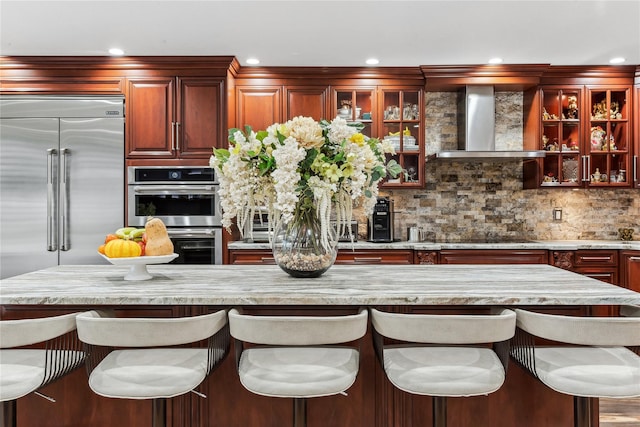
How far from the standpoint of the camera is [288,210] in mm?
1792

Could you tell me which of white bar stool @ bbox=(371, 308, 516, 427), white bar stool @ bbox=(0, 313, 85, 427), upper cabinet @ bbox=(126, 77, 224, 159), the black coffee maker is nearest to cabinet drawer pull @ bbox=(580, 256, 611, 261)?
the black coffee maker

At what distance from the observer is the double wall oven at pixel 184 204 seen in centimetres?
392

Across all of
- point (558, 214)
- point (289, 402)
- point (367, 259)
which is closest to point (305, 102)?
point (367, 259)

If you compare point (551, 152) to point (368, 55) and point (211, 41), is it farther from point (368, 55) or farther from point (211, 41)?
point (211, 41)

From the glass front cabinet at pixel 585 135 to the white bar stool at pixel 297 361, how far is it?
11.4ft

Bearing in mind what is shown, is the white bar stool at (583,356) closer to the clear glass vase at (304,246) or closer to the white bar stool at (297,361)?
the white bar stool at (297,361)

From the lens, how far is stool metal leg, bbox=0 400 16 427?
1.67m

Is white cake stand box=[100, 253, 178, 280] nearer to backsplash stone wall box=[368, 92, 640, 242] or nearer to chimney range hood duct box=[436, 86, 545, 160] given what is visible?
backsplash stone wall box=[368, 92, 640, 242]

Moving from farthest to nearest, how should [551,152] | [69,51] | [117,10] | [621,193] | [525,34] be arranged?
[621,193], [551,152], [69,51], [525,34], [117,10]

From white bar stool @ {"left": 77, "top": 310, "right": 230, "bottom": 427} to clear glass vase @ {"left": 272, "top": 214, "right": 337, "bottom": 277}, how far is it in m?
0.47

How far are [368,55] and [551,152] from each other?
196cm

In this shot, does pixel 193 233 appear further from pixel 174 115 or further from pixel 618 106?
pixel 618 106

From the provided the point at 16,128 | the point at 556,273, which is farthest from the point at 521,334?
the point at 16,128

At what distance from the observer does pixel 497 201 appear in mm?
4613
